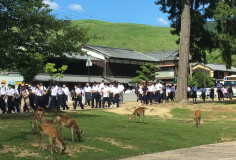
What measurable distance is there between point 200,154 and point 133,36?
117514mm

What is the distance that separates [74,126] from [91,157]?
1.85 meters

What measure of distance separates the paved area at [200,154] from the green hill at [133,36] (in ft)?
313

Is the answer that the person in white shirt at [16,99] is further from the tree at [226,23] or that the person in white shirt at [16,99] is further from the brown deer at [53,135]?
the tree at [226,23]

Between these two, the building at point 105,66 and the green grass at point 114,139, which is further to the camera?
the building at point 105,66

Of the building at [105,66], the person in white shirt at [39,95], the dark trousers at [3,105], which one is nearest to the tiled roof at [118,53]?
the building at [105,66]

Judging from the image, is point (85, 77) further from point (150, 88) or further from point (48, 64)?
point (150, 88)

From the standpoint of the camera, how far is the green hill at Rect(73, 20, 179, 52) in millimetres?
115250

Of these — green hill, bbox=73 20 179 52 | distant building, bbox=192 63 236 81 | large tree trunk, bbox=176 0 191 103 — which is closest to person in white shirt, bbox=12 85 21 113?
large tree trunk, bbox=176 0 191 103

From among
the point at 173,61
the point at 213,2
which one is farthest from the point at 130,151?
the point at 173,61

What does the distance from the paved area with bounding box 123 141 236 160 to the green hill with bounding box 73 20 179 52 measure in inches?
3752

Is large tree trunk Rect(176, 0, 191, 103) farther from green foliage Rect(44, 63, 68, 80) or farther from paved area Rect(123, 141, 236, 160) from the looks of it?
green foliage Rect(44, 63, 68, 80)

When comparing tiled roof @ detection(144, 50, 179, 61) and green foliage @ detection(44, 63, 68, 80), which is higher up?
tiled roof @ detection(144, 50, 179, 61)

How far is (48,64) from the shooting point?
1891 inches

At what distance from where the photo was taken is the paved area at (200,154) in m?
12.1
